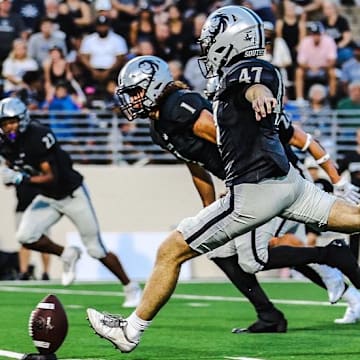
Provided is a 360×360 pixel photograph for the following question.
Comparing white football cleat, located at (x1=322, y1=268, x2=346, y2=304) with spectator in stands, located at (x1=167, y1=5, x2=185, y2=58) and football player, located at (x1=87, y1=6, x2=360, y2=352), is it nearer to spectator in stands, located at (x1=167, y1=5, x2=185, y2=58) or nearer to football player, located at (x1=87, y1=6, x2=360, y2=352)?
football player, located at (x1=87, y1=6, x2=360, y2=352)

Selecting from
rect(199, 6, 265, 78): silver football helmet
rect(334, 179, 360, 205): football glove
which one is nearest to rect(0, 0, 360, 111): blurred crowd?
rect(334, 179, 360, 205): football glove

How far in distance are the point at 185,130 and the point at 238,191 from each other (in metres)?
1.27

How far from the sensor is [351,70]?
16.2m

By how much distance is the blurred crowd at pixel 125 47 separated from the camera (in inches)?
597

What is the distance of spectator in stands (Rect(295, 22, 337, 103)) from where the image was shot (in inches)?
625

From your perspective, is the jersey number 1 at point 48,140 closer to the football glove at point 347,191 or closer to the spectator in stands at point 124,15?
the football glove at point 347,191

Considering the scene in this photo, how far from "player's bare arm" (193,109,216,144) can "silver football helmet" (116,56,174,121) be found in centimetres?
35

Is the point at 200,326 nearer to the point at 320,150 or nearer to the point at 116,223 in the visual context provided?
the point at 320,150

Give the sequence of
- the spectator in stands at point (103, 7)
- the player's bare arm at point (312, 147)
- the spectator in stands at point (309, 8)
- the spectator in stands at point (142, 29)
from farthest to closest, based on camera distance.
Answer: the spectator in stands at point (309, 8)
the spectator in stands at point (142, 29)
the spectator in stands at point (103, 7)
the player's bare arm at point (312, 147)

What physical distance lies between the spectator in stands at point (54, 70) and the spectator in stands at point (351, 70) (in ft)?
12.1

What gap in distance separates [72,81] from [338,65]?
12.0 ft

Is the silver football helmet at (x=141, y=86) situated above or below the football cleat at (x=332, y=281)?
above

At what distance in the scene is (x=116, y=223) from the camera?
15.0 meters

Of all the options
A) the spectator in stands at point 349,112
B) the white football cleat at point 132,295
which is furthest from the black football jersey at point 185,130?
the spectator in stands at point 349,112
